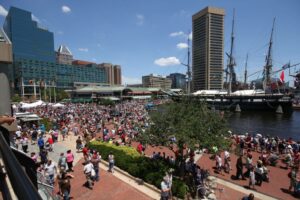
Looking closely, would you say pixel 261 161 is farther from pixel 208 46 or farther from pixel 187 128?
pixel 208 46

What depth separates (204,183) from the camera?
42.7 feet

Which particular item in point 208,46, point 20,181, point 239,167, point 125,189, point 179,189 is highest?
point 208,46

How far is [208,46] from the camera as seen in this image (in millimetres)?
144250

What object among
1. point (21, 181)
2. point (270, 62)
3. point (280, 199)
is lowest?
point (280, 199)

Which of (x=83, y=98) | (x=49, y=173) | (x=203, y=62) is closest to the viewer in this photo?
(x=49, y=173)

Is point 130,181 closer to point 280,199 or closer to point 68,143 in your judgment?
point 280,199

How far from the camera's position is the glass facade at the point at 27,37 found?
13038 centimetres

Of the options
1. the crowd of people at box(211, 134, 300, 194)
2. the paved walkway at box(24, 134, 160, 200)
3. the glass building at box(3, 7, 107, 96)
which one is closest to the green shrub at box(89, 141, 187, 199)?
the paved walkway at box(24, 134, 160, 200)

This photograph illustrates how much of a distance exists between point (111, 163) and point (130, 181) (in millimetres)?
1860

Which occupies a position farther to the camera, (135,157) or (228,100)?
(228,100)

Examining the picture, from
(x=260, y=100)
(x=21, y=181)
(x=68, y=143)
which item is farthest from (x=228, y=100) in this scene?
(x=21, y=181)

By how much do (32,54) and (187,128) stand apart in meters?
151

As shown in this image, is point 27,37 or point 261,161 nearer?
point 261,161

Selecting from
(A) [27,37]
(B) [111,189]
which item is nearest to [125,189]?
(B) [111,189]
